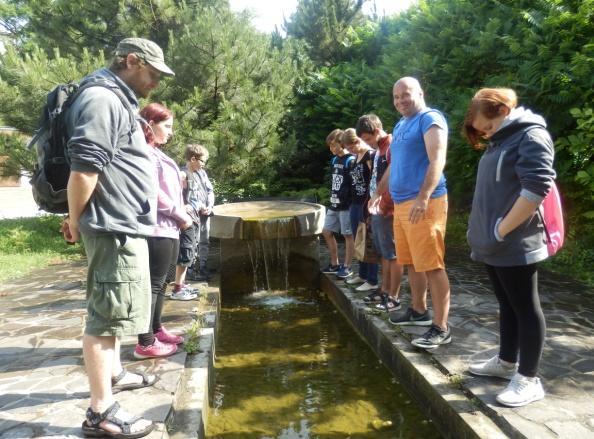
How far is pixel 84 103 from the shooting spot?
215 cm

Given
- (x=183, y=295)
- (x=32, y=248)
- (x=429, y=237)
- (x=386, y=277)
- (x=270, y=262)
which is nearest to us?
(x=429, y=237)

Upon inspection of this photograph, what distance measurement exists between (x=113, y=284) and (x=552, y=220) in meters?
2.37

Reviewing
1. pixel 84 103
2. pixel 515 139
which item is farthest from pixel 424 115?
pixel 84 103

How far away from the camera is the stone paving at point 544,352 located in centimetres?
254

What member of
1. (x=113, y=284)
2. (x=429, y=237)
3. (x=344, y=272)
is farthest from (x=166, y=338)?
(x=344, y=272)

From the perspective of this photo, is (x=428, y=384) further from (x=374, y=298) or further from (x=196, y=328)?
(x=196, y=328)

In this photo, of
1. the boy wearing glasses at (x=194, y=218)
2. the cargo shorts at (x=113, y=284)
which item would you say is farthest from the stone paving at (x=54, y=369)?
the cargo shorts at (x=113, y=284)

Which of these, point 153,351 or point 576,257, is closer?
point 153,351

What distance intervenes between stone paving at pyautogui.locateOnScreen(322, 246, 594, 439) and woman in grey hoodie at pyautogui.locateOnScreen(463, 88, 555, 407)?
0.50ft

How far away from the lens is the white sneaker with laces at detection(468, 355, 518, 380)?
9.87ft

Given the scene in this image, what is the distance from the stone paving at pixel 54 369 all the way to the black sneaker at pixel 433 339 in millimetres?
1784

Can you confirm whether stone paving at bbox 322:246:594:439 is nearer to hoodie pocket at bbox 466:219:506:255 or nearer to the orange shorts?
the orange shorts

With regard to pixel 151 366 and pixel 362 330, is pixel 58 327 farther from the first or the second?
pixel 362 330

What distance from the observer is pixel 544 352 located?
3.49 meters
